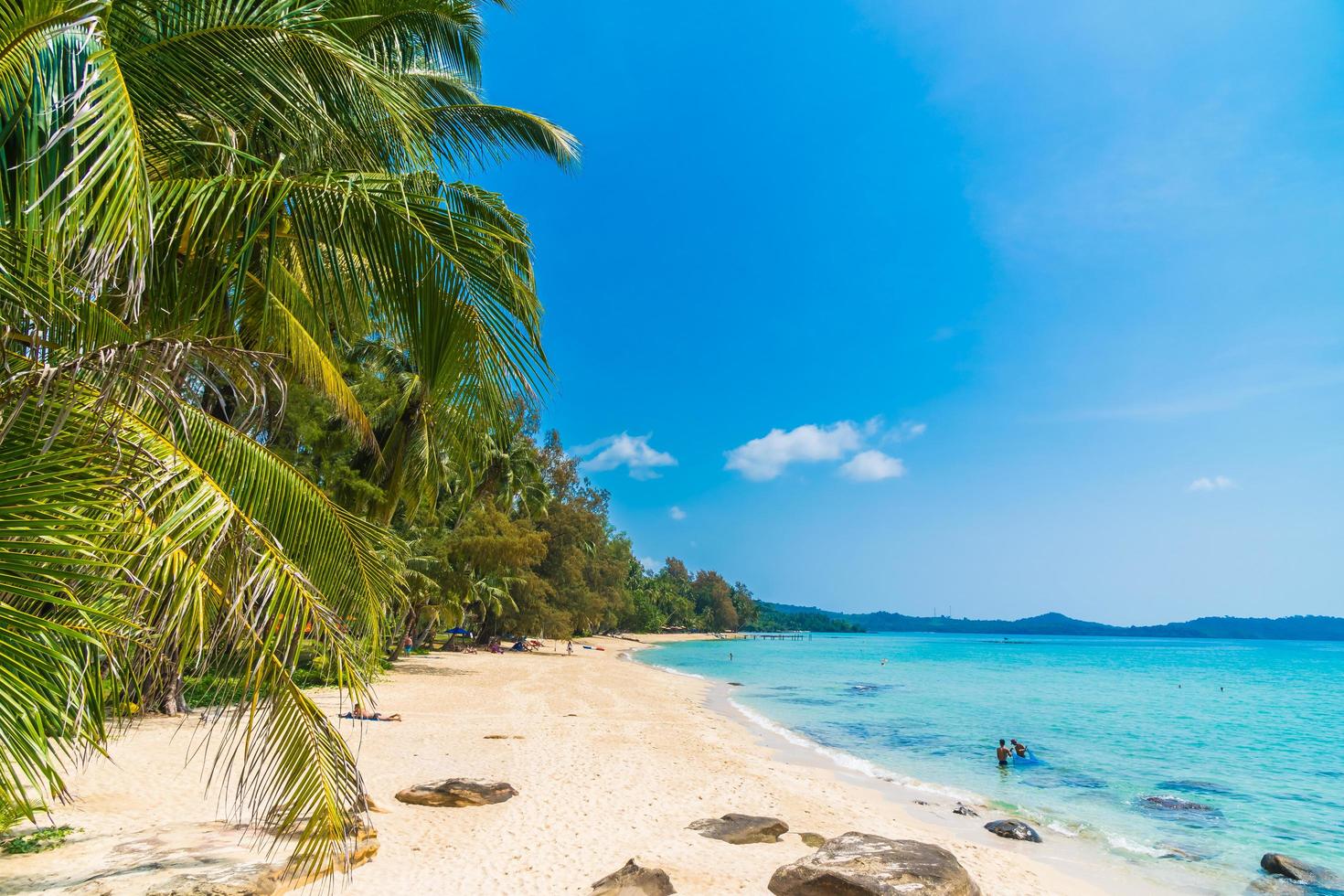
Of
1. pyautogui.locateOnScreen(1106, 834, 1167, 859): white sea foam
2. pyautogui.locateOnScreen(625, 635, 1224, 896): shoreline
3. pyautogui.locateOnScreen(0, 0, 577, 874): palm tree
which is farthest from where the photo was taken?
pyautogui.locateOnScreen(1106, 834, 1167, 859): white sea foam

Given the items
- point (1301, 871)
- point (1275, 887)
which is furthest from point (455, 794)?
point (1301, 871)

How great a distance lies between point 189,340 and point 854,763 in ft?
53.6

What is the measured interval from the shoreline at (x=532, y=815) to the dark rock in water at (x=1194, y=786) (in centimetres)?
709

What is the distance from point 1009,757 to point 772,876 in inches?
544

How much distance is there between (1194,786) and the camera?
51.0 ft

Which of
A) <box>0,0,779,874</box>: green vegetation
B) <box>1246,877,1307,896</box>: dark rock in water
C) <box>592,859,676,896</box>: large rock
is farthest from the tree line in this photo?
<box>1246,877,1307,896</box>: dark rock in water

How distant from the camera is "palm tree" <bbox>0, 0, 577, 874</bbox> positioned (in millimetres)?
2453

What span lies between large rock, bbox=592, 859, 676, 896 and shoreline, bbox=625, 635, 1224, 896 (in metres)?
6.03

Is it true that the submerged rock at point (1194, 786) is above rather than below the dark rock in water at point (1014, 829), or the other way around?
below

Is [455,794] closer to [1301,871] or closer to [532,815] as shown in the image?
[532,815]

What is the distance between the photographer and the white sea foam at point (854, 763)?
1370 centimetres

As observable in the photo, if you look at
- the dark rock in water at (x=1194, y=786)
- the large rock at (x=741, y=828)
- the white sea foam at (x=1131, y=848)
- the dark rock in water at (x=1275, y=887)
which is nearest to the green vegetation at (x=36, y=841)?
the large rock at (x=741, y=828)

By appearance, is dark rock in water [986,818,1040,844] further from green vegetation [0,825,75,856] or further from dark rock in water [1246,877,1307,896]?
green vegetation [0,825,75,856]

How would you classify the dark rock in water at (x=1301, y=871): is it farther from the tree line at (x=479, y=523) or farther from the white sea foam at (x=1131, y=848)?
the tree line at (x=479, y=523)
